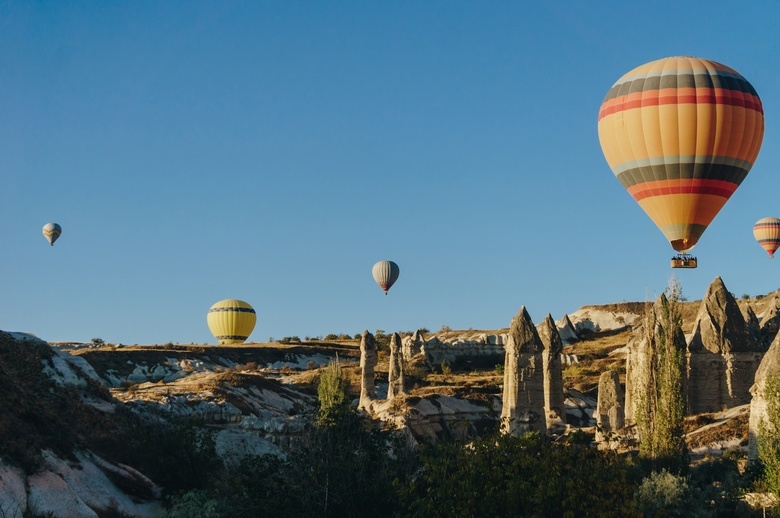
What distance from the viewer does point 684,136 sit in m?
42.9

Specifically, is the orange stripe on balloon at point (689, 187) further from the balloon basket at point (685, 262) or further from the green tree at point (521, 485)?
the green tree at point (521, 485)

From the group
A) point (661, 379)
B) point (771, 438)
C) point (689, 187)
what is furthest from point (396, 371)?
point (771, 438)

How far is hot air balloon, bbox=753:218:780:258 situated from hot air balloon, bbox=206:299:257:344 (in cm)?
5425

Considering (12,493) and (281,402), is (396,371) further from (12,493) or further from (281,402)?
(12,493)

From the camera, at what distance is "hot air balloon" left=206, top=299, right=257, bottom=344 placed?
10288 centimetres

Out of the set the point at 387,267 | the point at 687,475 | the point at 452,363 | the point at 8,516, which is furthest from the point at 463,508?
the point at 387,267

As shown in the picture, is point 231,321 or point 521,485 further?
point 231,321

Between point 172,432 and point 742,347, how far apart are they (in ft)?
92.6

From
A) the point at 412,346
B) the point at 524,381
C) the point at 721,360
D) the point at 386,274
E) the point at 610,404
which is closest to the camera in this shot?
the point at 524,381

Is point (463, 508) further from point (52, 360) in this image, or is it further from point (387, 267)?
point (387, 267)

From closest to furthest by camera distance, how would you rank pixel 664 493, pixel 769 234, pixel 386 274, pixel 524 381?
pixel 664 493, pixel 524 381, pixel 769 234, pixel 386 274

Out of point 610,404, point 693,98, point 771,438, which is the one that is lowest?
point 771,438

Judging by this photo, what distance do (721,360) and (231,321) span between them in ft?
221

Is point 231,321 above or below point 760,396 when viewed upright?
above
